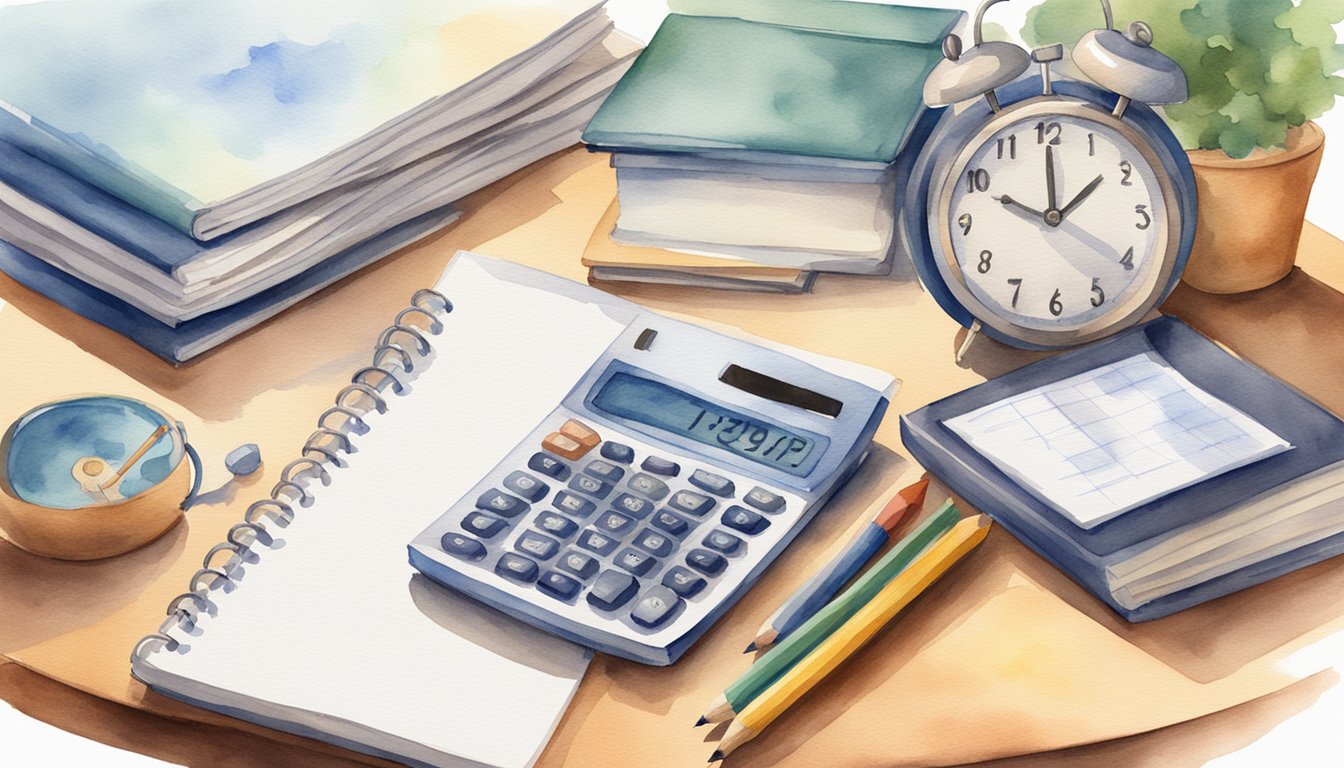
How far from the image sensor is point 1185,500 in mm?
1122

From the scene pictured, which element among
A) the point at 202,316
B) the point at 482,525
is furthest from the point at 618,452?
the point at 202,316

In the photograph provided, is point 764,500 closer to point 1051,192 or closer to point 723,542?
point 723,542

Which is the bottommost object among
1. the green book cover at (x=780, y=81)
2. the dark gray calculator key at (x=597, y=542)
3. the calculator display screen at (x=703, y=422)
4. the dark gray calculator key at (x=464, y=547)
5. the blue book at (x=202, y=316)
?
the blue book at (x=202, y=316)

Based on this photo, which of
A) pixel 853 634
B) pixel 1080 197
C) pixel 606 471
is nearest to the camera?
pixel 853 634

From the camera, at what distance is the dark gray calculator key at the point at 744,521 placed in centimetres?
113

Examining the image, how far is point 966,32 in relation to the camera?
1.59m

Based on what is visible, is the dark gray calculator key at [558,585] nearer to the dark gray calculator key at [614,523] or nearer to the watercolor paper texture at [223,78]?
the dark gray calculator key at [614,523]

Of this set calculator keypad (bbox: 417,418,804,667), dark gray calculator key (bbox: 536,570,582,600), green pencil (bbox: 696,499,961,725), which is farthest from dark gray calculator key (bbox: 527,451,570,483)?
green pencil (bbox: 696,499,961,725)

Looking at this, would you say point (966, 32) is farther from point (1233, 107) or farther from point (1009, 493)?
point (1009, 493)

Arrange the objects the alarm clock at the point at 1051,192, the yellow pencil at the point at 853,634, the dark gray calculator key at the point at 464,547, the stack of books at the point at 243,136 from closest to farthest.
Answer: the yellow pencil at the point at 853,634
the dark gray calculator key at the point at 464,547
the alarm clock at the point at 1051,192
the stack of books at the point at 243,136

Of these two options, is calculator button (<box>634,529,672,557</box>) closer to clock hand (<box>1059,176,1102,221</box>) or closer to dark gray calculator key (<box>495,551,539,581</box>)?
dark gray calculator key (<box>495,551,539,581</box>)

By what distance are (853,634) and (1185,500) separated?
0.26 meters

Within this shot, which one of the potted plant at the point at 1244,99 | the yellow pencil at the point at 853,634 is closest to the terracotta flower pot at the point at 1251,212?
the potted plant at the point at 1244,99

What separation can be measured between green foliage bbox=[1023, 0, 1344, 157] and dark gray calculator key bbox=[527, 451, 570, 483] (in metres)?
0.61
